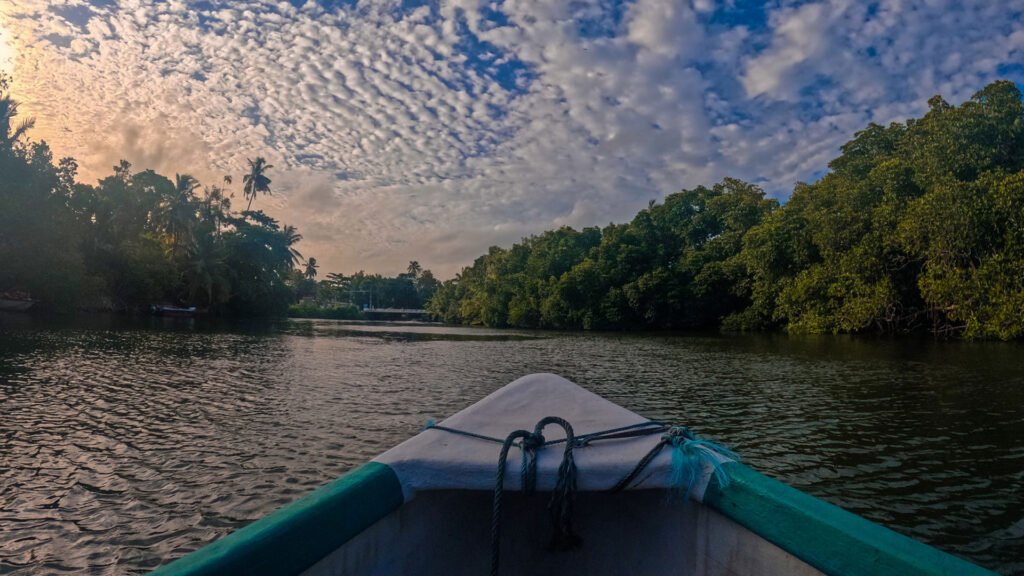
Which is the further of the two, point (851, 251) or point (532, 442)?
point (851, 251)

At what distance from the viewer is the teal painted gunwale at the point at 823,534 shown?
149 cm

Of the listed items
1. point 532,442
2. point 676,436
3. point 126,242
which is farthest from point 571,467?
point 126,242

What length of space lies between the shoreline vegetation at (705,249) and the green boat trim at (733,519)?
1212 inches

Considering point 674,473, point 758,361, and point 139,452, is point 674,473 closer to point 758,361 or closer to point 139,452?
point 139,452

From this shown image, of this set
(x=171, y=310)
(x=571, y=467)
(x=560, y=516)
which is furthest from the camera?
(x=171, y=310)

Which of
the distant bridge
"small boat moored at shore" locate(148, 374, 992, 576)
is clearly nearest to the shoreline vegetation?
"small boat moored at shore" locate(148, 374, 992, 576)

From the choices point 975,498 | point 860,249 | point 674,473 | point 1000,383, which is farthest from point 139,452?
point 860,249

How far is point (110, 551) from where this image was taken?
418 cm

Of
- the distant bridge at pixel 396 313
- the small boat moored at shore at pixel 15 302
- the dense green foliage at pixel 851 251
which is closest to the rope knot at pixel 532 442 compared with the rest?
the dense green foliage at pixel 851 251

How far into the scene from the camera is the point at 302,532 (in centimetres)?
165

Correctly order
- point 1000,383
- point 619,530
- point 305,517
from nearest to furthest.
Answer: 1. point 305,517
2. point 619,530
3. point 1000,383

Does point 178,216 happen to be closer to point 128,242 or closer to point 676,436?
point 128,242

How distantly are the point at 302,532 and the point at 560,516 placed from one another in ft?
3.96

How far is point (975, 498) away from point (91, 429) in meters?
11.7
